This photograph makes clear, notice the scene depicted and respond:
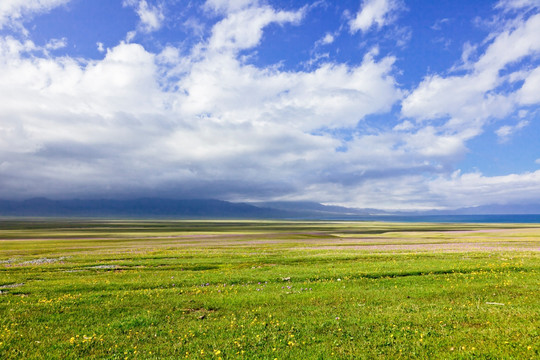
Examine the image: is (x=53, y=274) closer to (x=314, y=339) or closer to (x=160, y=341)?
(x=160, y=341)

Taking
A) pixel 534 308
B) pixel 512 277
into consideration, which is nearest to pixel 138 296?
pixel 534 308

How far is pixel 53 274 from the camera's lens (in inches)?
1161

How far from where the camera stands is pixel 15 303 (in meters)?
18.5

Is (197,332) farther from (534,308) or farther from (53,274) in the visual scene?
(53,274)

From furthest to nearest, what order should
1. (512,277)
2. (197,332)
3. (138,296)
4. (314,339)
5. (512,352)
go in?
(512,277), (138,296), (197,332), (314,339), (512,352)

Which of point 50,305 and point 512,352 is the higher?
point 512,352

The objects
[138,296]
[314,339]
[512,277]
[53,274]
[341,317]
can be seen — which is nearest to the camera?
[314,339]

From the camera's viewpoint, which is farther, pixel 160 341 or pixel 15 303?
pixel 15 303

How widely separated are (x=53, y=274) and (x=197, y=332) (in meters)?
24.8

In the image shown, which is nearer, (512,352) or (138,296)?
(512,352)

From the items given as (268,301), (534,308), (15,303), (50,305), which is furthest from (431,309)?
(15,303)

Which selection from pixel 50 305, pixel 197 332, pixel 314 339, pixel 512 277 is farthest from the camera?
pixel 512 277

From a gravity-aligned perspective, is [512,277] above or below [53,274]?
above

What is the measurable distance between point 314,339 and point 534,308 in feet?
40.5
